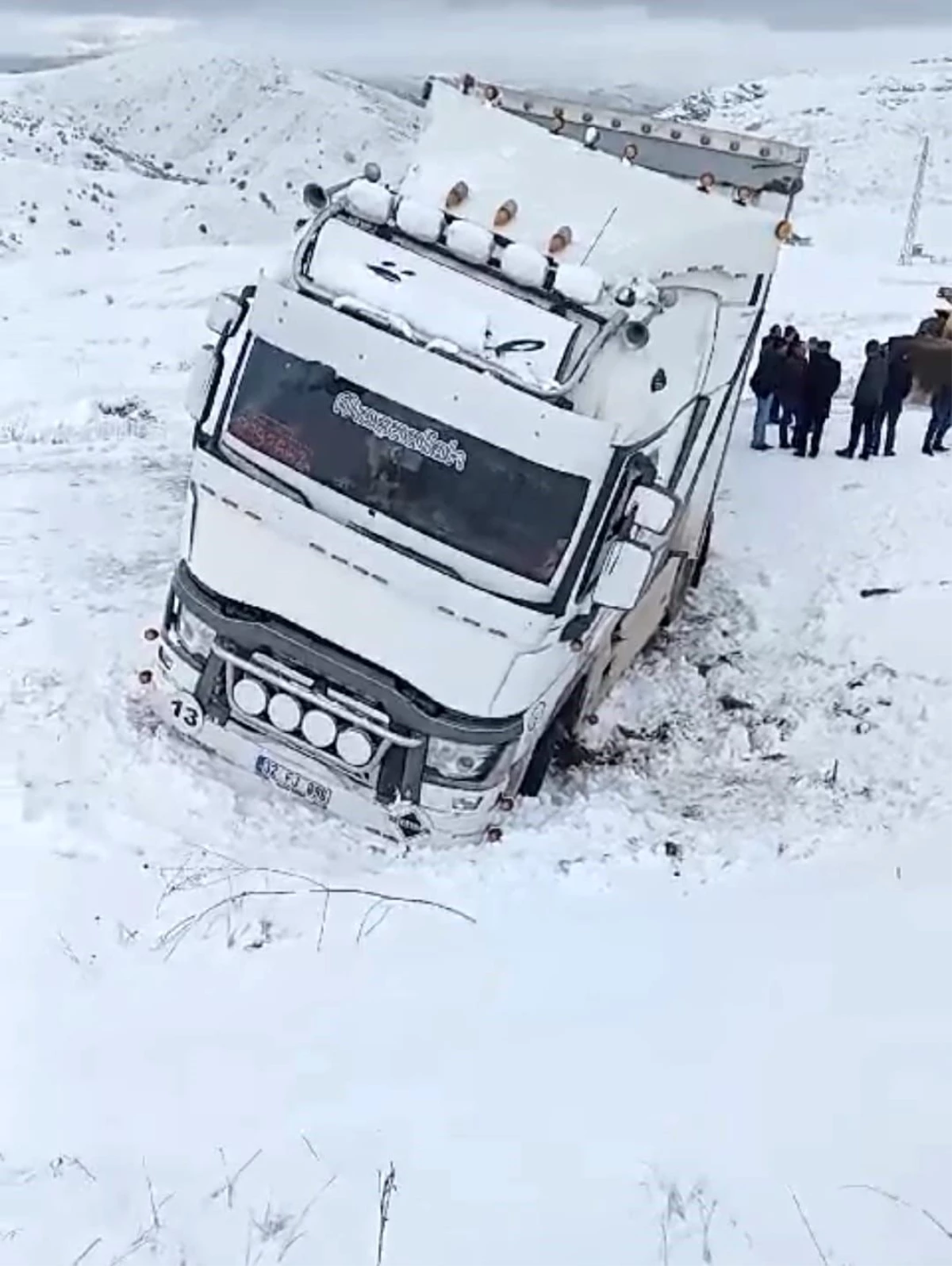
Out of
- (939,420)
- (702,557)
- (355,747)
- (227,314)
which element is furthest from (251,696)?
(939,420)

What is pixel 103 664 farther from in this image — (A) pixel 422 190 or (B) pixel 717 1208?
(B) pixel 717 1208

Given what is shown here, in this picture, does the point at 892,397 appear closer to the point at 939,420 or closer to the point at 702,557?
the point at 939,420

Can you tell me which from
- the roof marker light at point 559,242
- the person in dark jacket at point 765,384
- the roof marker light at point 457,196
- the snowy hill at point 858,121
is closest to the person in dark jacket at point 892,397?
the person in dark jacket at point 765,384

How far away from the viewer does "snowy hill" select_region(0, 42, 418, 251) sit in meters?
35.0

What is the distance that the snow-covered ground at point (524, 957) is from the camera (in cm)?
496

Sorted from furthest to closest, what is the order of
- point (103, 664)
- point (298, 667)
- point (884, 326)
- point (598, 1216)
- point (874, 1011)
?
point (884, 326) < point (103, 664) < point (298, 667) < point (874, 1011) < point (598, 1216)

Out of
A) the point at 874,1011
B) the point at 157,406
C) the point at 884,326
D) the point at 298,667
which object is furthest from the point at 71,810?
the point at 884,326

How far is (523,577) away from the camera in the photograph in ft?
23.0

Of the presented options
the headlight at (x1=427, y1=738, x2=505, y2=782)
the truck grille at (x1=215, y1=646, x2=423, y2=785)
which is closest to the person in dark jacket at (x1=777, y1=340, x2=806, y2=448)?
the headlight at (x1=427, y1=738, x2=505, y2=782)

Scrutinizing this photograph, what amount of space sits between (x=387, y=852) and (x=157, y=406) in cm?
1044

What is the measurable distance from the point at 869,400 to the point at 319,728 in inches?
322

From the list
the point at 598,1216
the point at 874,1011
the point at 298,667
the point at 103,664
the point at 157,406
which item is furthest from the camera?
the point at 157,406

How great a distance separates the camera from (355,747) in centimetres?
744

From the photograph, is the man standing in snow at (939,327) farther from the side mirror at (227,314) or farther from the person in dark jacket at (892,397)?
the side mirror at (227,314)
